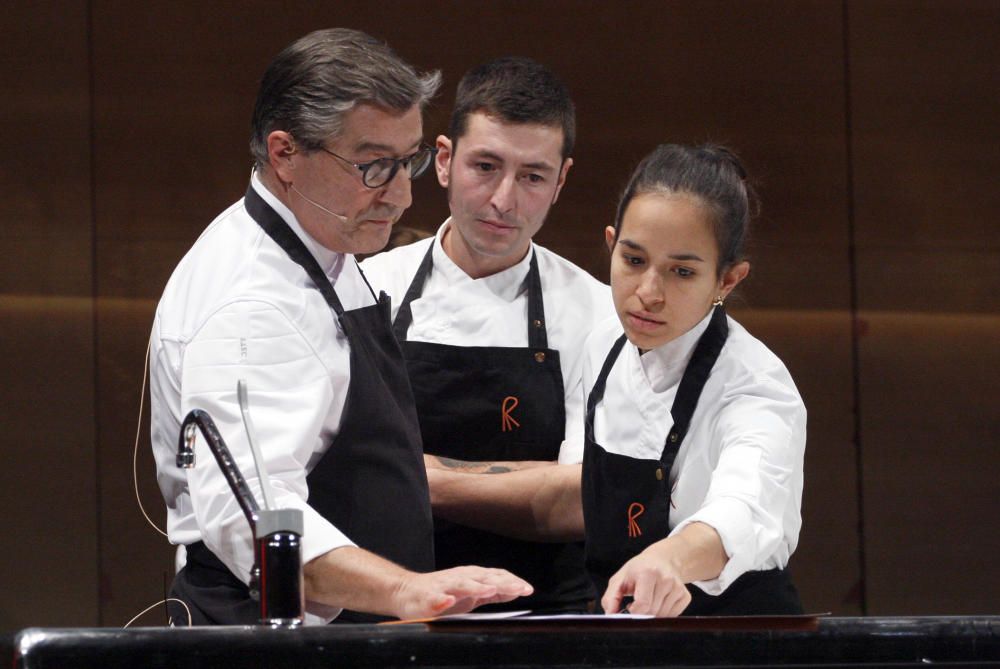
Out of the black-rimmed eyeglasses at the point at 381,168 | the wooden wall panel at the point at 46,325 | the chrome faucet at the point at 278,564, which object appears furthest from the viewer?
the wooden wall panel at the point at 46,325

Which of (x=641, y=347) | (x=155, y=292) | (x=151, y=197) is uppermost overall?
(x=151, y=197)

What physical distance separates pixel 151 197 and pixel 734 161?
209 centimetres

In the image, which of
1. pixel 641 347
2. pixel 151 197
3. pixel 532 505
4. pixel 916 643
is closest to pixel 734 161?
pixel 641 347

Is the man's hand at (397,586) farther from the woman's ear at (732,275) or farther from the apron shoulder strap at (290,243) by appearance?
the woman's ear at (732,275)

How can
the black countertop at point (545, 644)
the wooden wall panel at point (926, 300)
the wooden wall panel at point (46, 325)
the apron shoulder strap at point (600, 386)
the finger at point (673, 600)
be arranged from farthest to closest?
the wooden wall panel at point (926, 300) → the wooden wall panel at point (46, 325) → the apron shoulder strap at point (600, 386) → the finger at point (673, 600) → the black countertop at point (545, 644)

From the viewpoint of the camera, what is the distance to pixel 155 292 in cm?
357

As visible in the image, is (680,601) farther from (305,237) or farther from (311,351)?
(305,237)

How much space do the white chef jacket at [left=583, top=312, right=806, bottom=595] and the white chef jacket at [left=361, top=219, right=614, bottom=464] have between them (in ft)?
0.67

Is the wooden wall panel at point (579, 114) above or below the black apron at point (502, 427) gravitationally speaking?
above

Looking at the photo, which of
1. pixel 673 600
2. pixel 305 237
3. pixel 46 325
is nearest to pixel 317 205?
pixel 305 237

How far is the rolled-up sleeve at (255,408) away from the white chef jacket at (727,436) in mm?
464

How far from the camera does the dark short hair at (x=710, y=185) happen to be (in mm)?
1814

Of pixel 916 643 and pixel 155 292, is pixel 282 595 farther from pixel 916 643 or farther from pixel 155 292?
pixel 155 292

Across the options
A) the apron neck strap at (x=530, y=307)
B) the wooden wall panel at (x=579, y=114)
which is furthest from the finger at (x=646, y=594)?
the wooden wall panel at (x=579, y=114)
